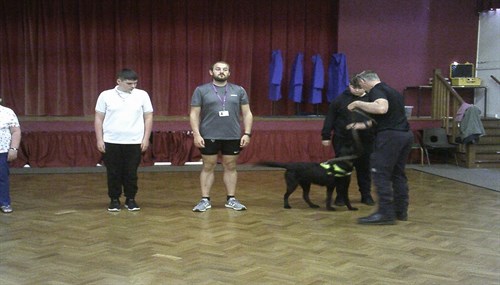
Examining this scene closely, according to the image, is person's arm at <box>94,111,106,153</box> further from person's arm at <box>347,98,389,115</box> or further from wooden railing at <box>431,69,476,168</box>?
wooden railing at <box>431,69,476,168</box>

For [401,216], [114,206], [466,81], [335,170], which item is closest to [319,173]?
[335,170]

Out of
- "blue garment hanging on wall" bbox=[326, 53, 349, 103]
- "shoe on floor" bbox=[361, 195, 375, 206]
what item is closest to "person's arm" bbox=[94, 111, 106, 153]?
"shoe on floor" bbox=[361, 195, 375, 206]

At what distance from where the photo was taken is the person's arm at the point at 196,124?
4.94 metres

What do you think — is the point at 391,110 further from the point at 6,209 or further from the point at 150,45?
the point at 150,45

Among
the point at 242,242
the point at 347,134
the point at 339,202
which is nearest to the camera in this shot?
the point at 242,242

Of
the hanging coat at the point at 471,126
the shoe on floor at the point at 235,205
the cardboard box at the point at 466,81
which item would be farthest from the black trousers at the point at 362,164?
the cardboard box at the point at 466,81

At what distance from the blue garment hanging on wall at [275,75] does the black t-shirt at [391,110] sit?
4.74 m

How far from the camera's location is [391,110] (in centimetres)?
464

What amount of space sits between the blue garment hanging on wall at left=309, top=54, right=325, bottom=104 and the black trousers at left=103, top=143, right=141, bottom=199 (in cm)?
486

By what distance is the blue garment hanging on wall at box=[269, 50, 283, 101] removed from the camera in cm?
935

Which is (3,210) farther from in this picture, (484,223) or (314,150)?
(314,150)

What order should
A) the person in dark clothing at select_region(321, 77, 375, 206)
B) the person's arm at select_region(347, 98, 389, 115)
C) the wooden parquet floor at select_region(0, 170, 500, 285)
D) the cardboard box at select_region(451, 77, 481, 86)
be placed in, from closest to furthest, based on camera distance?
1. the wooden parquet floor at select_region(0, 170, 500, 285)
2. the person's arm at select_region(347, 98, 389, 115)
3. the person in dark clothing at select_region(321, 77, 375, 206)
4. the cardboard box at select_region(451, 77, 481, 86)

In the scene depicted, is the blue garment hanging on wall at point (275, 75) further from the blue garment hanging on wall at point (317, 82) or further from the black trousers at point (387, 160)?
the black trousers at point (387, 160)

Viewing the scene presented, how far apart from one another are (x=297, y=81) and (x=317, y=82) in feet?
1.10
